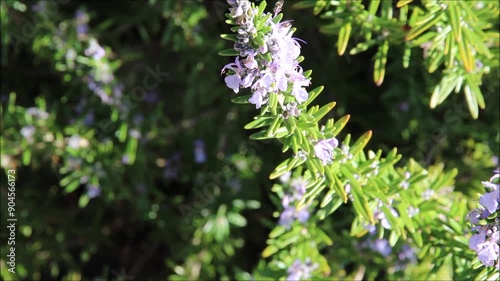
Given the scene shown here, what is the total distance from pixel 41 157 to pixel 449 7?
5.87 ft

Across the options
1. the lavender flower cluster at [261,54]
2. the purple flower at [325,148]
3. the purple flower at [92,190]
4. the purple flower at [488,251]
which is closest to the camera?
the lavender flower cluster at [261,54]

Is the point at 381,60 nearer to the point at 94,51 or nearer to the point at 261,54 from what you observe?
the point at 261,54

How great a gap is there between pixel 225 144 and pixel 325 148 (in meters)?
1.28

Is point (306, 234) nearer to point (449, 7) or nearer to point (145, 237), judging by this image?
point (449, 7)

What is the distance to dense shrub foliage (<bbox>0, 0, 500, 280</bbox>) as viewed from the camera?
71.1 inches

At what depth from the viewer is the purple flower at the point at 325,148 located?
1.39 m

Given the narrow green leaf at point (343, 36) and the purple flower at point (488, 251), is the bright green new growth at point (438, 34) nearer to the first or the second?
the narrow green leaf at point (343, 36)

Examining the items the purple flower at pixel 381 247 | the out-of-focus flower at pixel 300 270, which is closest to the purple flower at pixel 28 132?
the out-of-focus flower at pixel 300 270

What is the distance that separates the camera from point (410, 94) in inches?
91.7

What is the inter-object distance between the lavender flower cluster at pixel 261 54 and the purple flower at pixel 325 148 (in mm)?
227

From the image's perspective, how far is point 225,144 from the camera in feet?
8.68

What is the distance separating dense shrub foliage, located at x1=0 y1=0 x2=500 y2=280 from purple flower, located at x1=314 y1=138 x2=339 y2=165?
0.13 m

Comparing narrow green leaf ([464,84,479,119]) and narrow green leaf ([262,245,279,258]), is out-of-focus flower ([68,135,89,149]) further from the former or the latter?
narrow green leaf ([464,84,479,119])

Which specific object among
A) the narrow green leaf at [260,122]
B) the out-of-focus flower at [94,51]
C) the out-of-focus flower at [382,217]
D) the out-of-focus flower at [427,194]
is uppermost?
the narrow green leaf at [260,122]
